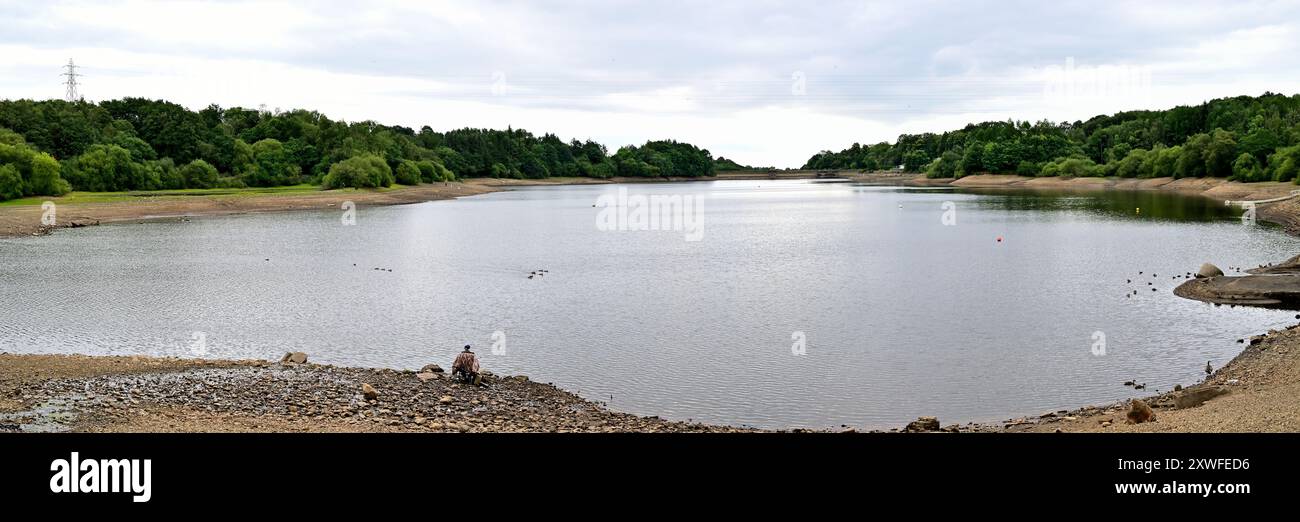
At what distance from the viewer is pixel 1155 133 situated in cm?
15375

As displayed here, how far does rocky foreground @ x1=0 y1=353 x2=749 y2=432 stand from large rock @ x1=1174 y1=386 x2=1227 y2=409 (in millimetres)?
7950

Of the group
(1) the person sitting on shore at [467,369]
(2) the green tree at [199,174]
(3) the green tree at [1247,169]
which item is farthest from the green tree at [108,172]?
(3) the green tree at [1247,169]

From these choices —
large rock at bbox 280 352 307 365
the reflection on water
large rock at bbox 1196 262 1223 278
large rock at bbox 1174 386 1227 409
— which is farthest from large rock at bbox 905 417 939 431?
the reflection on water

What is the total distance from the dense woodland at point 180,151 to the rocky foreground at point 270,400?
71568mm

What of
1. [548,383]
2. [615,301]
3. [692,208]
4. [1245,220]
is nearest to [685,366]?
[548,383]

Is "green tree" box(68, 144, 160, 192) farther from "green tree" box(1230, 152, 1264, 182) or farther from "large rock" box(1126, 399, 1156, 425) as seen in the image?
"green tree" box(1230, 152, 1264, 182)

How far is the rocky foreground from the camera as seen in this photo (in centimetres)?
1444

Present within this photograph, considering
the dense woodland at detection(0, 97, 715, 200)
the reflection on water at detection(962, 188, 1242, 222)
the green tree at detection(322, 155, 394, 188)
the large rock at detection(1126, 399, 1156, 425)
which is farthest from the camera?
the green tree at detection(322, 155, 394, 188)

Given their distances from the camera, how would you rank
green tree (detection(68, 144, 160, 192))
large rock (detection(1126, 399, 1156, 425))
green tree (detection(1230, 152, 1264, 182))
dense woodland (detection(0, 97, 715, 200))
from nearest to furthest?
large rock (detection(1126, 399, 1156, 425)), dense woodland (detection(0, 97, 715, 200)), green tree (detection(68, 144, 160, 192)), green tree (detection(1230, 152, 1264, 182))

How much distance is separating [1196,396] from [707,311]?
16.4 m

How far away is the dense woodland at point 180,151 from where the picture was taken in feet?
306

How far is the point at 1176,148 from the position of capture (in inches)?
4978

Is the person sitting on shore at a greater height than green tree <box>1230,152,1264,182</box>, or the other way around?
green tree <box>1230,152,1264,182</box>

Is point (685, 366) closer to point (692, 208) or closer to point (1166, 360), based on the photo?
point (1166, 360)
